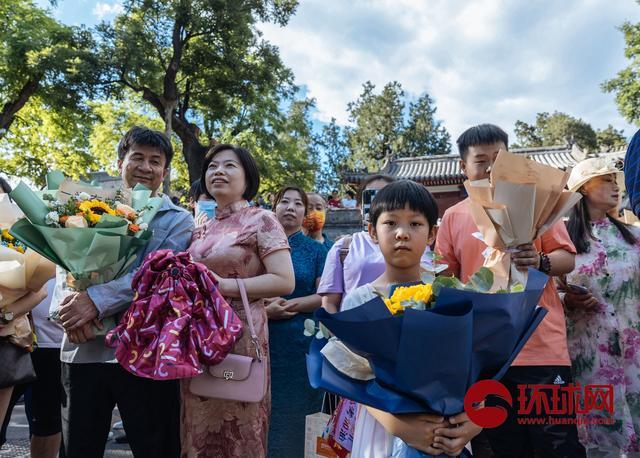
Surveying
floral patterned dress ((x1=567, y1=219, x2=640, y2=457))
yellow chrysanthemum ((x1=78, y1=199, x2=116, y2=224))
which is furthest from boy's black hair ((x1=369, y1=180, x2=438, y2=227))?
floral patterned dress ((x1=567, y1=219, x2=640, y2=457))

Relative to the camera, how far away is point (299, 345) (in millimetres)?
3105

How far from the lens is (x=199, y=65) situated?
63.7 ft

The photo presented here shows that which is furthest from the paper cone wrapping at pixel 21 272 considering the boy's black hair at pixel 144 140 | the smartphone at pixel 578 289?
the smartphone at pixel 578 289

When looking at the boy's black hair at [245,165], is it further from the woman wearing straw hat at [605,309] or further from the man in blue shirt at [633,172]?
the woman wearing straw hat at [605,309]

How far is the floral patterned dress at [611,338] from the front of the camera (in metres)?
2.74

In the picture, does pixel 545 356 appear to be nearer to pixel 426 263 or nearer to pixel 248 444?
pixel 426 263

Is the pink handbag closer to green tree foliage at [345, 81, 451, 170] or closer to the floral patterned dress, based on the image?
the floral patterned dress

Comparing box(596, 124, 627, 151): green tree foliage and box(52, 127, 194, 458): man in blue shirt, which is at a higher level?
box(596, 124, 627, 151): green tree foliage

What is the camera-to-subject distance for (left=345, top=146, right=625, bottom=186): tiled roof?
20266mm

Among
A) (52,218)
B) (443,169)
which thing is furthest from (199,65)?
(52,218)

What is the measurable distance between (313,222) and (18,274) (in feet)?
7.45

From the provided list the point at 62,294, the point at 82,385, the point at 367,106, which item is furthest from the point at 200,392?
the point at 367,106

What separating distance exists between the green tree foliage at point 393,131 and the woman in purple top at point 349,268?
34.6 m

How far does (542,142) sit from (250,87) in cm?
3084
